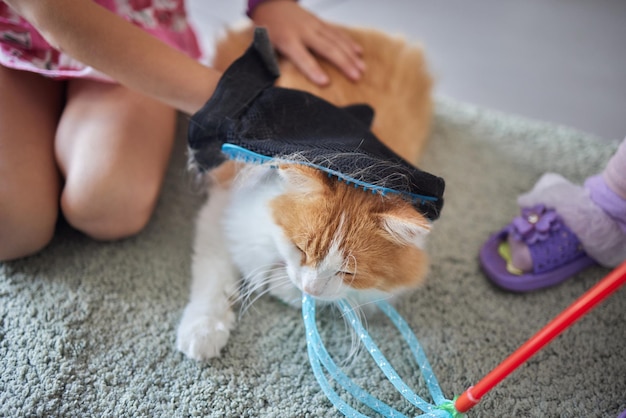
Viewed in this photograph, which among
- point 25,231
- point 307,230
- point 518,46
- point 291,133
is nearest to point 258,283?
point 307,230

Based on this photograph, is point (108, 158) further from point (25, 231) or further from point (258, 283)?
point (258, 283)

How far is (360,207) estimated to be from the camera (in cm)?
85

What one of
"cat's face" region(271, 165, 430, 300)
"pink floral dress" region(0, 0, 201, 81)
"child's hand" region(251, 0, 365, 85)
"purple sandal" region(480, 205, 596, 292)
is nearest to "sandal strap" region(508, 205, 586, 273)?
"purple sandal" region(480, 205, 596, 292)

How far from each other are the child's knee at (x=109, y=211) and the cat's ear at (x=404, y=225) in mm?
592

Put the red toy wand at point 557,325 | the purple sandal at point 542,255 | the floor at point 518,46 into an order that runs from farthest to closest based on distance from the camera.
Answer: the floor at point 518,46
the purple sandal at point 542,255
the red toy wand at point 557,325

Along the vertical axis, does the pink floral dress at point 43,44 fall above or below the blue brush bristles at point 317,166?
below

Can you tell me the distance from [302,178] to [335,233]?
11 cm

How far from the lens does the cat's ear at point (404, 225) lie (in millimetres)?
771

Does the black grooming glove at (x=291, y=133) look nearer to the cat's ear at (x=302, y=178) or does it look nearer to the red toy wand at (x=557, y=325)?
the cat's ear at (x=302, y=178)

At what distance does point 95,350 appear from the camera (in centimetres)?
95

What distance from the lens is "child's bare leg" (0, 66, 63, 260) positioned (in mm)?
980

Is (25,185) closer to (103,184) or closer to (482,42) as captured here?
(103,184)

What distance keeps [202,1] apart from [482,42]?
3.85 feet

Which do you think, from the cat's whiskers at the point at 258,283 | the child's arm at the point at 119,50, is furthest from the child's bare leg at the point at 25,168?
the cat's whiskers at the point at 258,283
